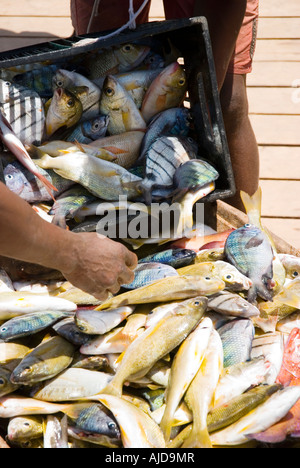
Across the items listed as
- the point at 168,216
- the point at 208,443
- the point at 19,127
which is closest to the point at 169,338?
the point at 208,443

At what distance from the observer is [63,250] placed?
61.0 inches

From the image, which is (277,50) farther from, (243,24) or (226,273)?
(226,273)

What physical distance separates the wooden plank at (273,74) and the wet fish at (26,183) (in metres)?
2.31

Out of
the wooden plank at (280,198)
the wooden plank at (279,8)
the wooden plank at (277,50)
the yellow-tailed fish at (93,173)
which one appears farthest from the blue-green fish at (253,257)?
the wooden plank at (279,8)

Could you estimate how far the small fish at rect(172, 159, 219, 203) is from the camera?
2.21 meters

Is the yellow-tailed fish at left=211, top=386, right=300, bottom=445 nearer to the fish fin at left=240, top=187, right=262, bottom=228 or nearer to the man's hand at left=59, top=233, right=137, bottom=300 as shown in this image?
the man's hand at left=59, top=233, right=137, bottom=300

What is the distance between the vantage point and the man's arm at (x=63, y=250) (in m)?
1.40

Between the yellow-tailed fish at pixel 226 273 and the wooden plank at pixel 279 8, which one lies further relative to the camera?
the wooden plank at pixel 279 8

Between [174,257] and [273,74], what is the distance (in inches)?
96.0

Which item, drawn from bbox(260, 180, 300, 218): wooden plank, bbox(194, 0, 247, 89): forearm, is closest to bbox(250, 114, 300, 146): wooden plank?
bbox(260, 180, 300, 218): wooden plank

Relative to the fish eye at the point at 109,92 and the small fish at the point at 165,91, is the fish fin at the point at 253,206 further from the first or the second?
the fish eye at the point at 109,92

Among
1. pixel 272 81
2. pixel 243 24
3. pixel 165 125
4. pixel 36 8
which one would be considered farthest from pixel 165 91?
pixel 36 8

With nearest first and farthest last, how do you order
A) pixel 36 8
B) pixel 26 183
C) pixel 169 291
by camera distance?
pixel 169 291
pixel 26 183
pixel 36 8

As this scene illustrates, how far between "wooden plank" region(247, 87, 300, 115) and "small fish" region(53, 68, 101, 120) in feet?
5.79
